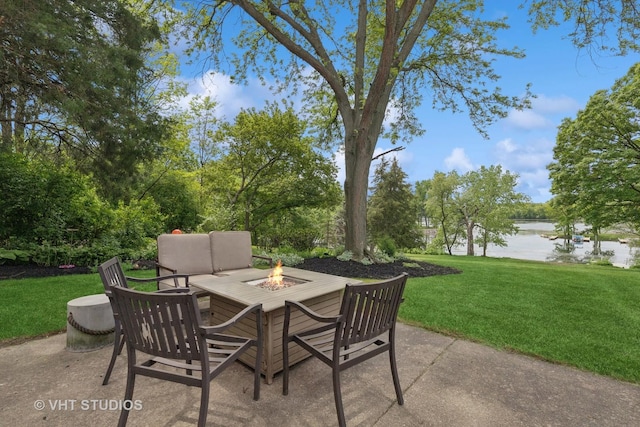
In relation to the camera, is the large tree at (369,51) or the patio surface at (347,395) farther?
the large tree at (369,51)

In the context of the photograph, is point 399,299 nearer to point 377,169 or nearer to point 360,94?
point 360,94

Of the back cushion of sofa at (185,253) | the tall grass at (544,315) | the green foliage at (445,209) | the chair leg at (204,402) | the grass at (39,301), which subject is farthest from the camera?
the green foliage at (445,209)

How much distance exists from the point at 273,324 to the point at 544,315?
393 cm

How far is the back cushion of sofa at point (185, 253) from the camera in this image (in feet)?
13.4

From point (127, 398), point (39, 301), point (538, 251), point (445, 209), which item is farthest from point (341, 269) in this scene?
point (538, 251)

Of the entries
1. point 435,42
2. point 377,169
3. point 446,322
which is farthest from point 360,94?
point 377,169

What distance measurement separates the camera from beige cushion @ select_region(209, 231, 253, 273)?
4527 mm

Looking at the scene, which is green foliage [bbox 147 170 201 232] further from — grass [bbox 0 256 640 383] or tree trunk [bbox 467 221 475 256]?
tree trunk [bbox 467 221 475 256]

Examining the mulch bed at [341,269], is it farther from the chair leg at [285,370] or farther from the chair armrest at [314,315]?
the chair armrest at [314,315]

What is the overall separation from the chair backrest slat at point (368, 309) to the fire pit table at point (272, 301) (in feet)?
2.07

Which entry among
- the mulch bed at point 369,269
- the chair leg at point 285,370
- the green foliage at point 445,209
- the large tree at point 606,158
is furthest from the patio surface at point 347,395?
the green foliage at point 445,209

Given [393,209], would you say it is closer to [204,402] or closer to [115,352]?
[115,352]

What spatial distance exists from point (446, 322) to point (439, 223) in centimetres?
2636

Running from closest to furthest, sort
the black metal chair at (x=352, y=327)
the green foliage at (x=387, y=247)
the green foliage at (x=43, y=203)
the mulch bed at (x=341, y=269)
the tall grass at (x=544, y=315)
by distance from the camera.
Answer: the black metal chair at (x=352, y=327), the tall grass at (x=544, y=315), the mulch bed at (x=341, y=269), the green foliage at (x=43, y=203), the green foliage at (x=387, y=247)
